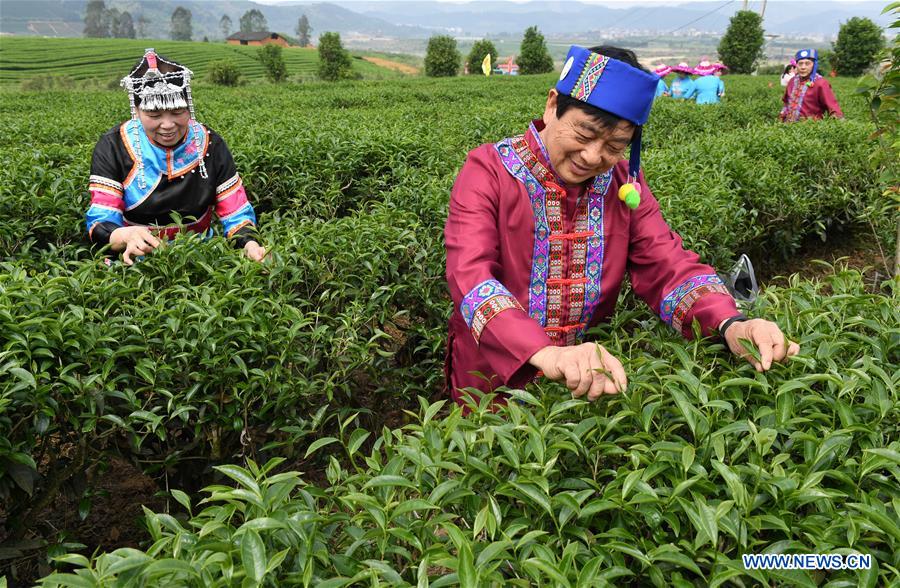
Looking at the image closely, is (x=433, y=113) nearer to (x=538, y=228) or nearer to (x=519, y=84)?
(x=538, y=228)

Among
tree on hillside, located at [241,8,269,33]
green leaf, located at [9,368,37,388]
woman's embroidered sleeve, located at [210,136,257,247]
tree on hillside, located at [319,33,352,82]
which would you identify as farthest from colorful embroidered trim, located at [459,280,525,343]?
tree on hillside, located at [241,8,269,33]

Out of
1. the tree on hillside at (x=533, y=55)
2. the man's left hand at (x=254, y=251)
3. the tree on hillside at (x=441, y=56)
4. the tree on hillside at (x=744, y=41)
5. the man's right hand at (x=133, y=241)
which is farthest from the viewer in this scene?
the tree on hillside at (x=441, y=56)

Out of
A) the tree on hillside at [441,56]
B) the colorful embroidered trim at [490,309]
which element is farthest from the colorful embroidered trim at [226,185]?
the tree on hillside at [441,56]

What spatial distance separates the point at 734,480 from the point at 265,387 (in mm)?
1576

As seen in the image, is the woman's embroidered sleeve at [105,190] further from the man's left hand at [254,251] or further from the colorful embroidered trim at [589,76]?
the colorful embroidered trim at [589,76]

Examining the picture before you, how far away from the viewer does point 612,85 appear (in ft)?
5.54

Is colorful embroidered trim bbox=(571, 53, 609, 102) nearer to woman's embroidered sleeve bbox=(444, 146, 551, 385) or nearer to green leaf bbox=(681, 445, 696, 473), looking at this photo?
woman's embroidered sleeve bbox=(444, 146, 551, 385)

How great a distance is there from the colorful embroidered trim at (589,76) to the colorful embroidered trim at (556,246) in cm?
29

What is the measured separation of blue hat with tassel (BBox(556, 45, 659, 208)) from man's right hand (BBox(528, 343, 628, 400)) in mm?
651

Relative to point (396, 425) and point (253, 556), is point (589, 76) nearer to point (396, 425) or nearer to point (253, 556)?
point (253, 556)

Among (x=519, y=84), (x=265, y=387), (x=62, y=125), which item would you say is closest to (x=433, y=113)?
(x=62, y=125)

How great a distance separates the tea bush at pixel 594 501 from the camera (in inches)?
41.3

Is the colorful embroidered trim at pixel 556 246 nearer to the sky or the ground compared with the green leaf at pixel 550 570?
nearer to the sky

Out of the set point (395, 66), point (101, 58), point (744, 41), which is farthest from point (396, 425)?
point (395, 66)
